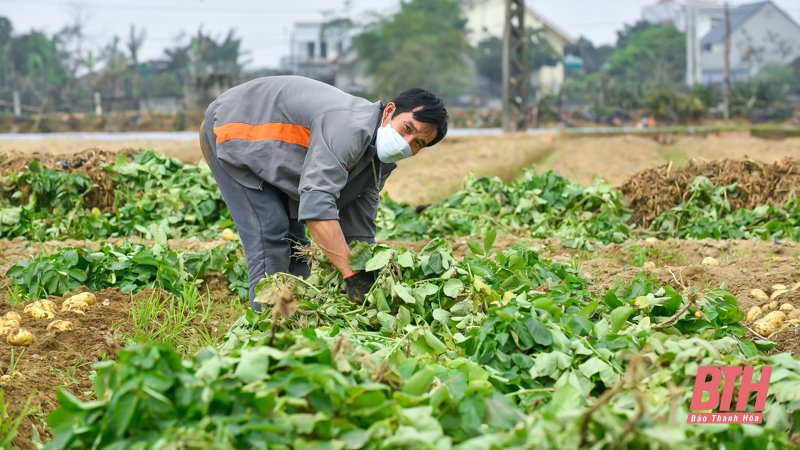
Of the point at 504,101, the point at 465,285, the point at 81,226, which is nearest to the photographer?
the point at 465,285

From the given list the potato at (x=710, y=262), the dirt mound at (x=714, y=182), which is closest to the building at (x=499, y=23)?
the dirt mound at (x=714, y=182)

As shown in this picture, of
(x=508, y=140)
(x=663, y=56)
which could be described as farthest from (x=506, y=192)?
(x=663, y=56)

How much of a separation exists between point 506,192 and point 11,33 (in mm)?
39654

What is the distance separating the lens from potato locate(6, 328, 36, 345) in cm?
455

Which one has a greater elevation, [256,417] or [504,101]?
[504,101]

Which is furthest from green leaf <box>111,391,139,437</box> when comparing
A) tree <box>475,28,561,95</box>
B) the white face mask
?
tree <box>475,28,561,95</box>

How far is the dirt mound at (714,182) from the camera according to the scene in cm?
888

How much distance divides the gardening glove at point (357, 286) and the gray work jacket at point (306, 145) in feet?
0.88

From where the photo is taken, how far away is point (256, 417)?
8.27 feet

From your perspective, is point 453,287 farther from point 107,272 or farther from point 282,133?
point 107,272

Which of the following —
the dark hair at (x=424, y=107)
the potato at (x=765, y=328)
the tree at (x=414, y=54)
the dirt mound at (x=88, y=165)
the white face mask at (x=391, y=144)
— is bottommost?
the potato at (x=765, y=328)

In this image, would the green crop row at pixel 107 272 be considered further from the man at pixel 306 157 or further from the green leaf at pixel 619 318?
the green leaf at pixel 619 318

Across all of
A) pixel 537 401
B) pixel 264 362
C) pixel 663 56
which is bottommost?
→ pixel 537 401

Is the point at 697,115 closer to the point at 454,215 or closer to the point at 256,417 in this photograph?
the point at 454,215
